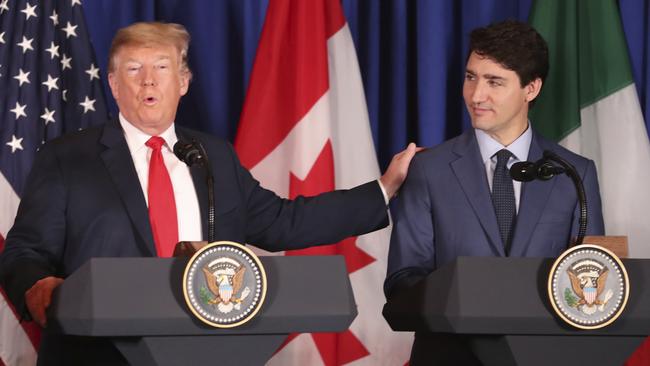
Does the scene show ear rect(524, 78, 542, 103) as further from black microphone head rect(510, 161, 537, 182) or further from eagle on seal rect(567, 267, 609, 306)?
eagle on seal rect(567, 267, 609, 306)

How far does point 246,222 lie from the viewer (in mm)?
3223

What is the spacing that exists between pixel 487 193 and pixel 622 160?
1.29m

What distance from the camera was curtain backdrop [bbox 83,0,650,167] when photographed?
4379 millimetres

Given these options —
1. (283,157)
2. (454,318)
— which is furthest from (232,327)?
(283,157)

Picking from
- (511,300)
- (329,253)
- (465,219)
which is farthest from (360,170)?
(511,300)

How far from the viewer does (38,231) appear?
9.62 ft

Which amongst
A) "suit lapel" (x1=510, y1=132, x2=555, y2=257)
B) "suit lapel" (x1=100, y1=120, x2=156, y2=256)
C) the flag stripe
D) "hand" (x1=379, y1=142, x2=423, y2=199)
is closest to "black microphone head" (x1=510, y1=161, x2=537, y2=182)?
"suit lapel" (x1=510, y1=132, x2=555, y2=257)

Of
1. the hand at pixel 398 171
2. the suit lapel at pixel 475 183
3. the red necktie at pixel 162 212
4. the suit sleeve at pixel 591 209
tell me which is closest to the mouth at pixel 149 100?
the red necktie at pixel 162 212

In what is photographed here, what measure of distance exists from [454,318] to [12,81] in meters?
2.26

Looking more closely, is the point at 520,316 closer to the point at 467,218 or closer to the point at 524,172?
the point at 524,172

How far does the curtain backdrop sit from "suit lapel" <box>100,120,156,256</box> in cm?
132

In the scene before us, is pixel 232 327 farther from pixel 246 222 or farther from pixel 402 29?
pixel 402 29

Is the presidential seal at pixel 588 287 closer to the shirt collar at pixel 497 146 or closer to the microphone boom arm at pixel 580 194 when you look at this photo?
the microphone boom arm at pixel 580 194

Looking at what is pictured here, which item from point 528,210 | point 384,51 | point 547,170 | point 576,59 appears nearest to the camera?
point 547,170
